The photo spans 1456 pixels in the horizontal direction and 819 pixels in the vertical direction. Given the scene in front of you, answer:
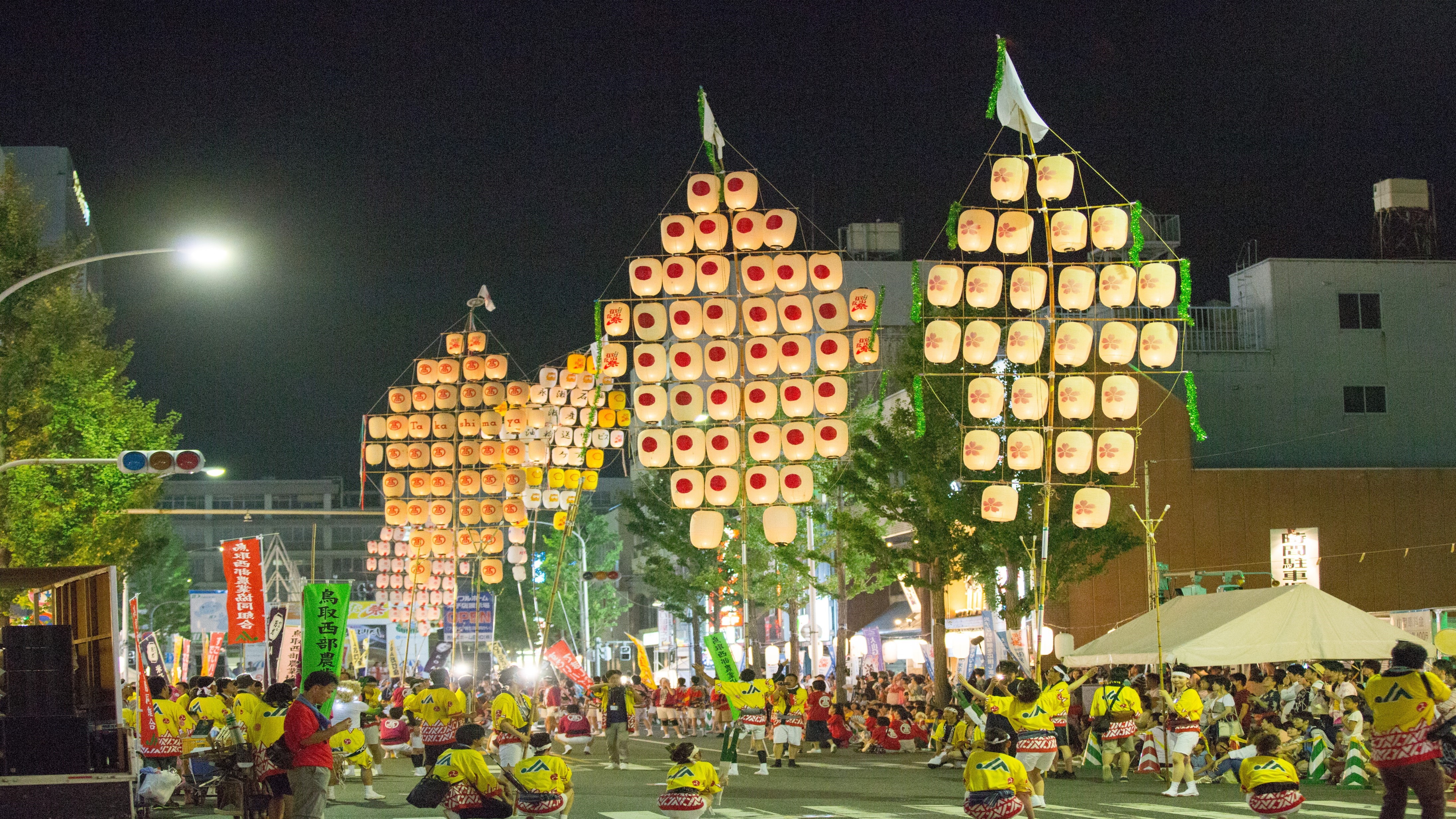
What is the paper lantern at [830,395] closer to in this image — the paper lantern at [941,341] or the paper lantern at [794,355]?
the paper lantern at [794,355]

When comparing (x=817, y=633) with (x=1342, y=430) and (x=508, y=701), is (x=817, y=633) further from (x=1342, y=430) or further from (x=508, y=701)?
(x=1342, y=430)

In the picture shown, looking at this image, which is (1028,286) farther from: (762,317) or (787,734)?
(787,734)

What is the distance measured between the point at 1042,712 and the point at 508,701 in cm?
650

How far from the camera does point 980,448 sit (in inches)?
1120

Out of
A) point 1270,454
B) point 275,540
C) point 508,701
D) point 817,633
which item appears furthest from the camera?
point 275,540

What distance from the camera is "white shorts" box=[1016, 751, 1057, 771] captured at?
1617cm

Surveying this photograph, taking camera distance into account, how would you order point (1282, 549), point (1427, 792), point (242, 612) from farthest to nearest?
point (1282, 549), point (242, 612), point (1427, 792)

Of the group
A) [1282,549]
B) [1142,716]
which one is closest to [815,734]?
[1142,716]

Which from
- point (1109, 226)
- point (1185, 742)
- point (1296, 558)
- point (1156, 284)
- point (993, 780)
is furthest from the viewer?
point (1296, 558)

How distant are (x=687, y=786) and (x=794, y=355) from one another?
20.0m

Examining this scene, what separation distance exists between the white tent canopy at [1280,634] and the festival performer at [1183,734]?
13.9 feet

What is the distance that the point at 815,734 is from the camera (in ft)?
94.5

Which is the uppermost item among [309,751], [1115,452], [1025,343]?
[1025,343]

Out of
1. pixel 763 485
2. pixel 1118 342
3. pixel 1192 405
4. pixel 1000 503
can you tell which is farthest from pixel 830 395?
pixel 1192 405
